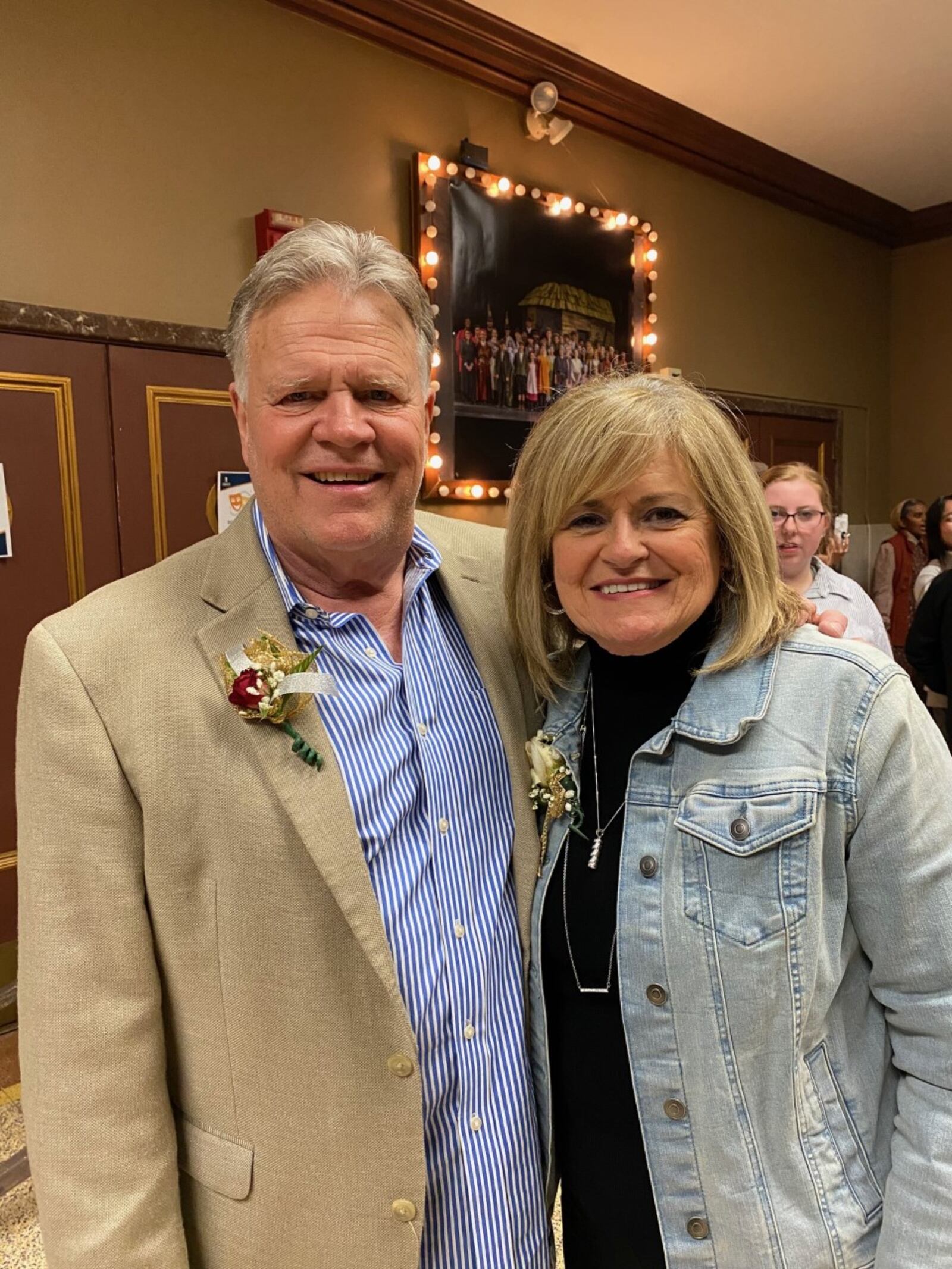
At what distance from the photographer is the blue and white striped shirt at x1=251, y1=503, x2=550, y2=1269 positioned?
110cm

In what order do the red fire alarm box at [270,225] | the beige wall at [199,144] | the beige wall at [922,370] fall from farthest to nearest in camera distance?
the beige wall at [922,370], the red fire alarm box at [270,225], the beige wall at [199,144]

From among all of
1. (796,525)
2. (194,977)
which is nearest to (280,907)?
(194,977)

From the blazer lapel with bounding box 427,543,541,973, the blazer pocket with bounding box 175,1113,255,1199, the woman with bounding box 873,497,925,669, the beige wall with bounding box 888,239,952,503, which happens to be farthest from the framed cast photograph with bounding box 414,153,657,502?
the blazer pocket with bounding box 175,1113,255,1199

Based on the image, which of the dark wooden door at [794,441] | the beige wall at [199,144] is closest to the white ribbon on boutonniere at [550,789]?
the beige wall at [199,144]

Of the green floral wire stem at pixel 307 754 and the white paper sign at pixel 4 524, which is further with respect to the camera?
the white paper sign at pixel 4 524

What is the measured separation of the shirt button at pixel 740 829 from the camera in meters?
1.03

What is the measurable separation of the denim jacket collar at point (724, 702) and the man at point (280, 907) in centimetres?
28

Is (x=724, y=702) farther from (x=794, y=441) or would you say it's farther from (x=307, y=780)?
(x=794, y=441)

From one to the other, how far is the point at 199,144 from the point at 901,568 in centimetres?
466

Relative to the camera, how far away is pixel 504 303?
161 inches

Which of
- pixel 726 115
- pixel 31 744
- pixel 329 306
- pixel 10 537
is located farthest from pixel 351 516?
pixel 726 115

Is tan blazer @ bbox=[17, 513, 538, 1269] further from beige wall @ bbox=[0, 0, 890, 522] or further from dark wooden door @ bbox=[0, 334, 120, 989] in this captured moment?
beige wall @ bbox=[0, 0, 890, 522]

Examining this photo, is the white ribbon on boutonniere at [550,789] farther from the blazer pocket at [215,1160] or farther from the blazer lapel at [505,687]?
the blazer pocket at [215,1160]

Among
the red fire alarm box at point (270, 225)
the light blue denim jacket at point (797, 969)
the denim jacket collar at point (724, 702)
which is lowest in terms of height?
the light blue denim jacket at point (797, 969)
